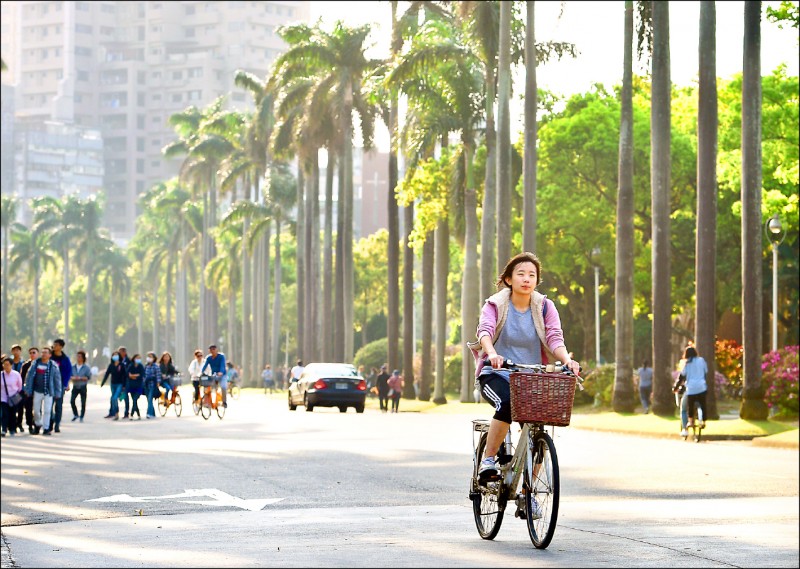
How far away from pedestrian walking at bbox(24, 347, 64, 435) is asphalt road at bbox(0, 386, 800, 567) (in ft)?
5.79

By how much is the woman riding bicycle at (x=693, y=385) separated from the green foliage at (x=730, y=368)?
2101cm

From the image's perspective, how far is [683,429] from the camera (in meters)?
30.9

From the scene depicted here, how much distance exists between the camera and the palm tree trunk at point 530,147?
150 feet

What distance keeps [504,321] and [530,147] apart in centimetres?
3626

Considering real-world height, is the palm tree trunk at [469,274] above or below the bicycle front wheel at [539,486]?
above

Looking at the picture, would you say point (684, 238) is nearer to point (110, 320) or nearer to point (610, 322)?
point (610, 322)

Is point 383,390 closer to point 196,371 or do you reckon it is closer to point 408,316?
point 408,316

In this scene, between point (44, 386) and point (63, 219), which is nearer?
point (44, 386)

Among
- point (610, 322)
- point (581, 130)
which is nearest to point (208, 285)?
point (610, 322)

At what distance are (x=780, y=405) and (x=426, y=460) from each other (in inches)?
615

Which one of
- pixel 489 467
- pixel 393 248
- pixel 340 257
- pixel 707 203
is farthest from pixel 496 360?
pixel 340 257

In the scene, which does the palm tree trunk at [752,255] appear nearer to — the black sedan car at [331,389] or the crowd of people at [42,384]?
the crowd of people at [42,384]

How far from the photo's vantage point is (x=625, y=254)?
137 feet

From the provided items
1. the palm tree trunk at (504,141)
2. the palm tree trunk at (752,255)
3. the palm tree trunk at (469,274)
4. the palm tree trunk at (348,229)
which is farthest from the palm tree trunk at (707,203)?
the palm tree trunk at (348,229)
